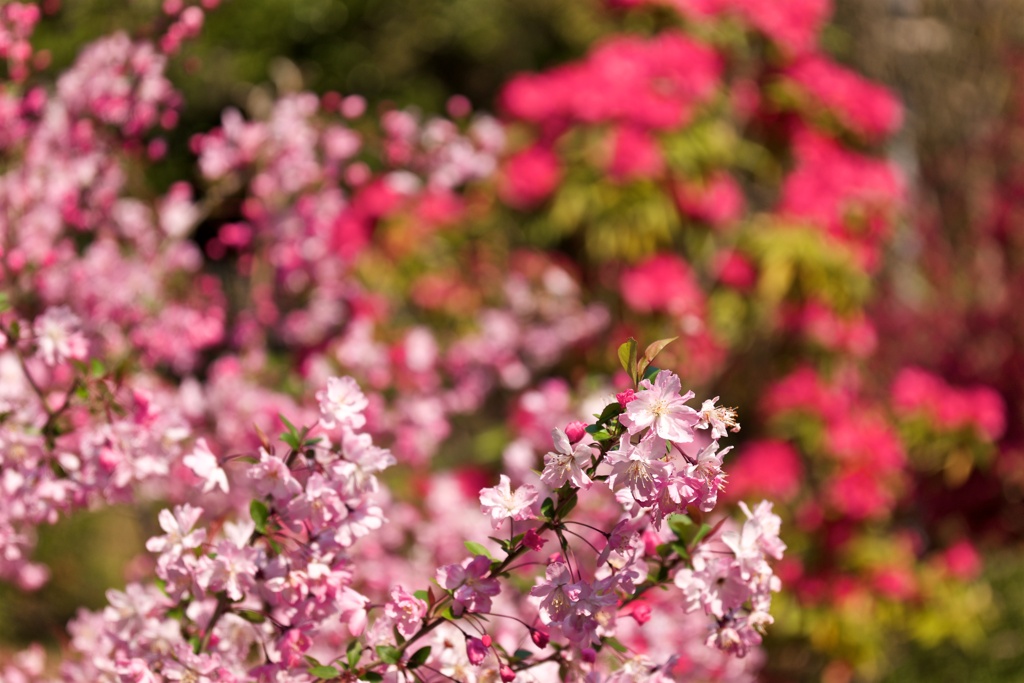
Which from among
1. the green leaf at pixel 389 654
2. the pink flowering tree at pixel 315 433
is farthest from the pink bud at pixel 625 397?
the green leaf at pixel 389 654

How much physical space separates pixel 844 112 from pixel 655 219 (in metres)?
1.28

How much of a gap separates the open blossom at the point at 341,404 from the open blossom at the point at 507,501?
0.97ft

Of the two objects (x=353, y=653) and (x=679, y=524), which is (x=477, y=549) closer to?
(x=353, y=653)

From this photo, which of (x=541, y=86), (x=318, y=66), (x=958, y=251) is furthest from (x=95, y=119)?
(x=318, y=66)

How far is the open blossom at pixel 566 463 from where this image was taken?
1327mm

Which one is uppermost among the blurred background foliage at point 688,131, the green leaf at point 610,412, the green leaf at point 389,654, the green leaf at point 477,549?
the blurred background foliage at point 688,131

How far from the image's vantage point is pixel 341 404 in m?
1.61

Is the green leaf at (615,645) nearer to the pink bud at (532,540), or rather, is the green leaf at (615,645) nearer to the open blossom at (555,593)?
the open blossom at (555,593)

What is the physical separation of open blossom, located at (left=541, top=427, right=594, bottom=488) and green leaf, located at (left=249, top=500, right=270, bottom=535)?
0.49 meters

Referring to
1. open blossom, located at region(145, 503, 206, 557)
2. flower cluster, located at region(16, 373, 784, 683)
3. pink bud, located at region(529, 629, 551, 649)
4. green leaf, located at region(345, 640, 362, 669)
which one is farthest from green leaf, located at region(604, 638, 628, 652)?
open blossom, located at region(145, 503, 206, 557)

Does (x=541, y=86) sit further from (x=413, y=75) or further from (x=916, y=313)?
(x=413, y=75)

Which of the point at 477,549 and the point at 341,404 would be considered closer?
the point at 477,549

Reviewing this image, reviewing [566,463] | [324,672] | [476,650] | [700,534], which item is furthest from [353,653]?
[700,534]

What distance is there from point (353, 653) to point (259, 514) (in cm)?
26
